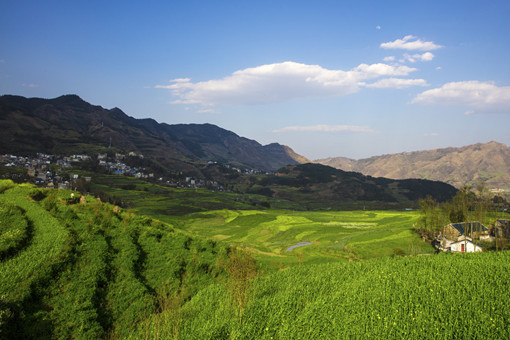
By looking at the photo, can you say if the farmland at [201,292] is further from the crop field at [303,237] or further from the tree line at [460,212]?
the tree line at [460,212]

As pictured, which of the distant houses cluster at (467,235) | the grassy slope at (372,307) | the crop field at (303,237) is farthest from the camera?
the distant houses cluster at (467,235)

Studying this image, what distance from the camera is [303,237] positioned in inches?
2879

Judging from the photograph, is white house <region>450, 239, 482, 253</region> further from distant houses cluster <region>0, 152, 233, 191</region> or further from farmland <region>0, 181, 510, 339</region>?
distant houses cluster <region>0, 152, 233, 191</region>

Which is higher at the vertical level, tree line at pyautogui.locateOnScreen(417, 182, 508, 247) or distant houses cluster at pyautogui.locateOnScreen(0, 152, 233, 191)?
distant houses cluster at pyautogui.locateOnScreen(0, 152, 233, 191)

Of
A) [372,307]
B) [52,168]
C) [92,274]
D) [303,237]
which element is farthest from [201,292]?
[52,168]

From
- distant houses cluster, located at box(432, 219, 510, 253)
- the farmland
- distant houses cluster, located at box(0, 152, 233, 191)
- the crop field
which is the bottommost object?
the crop field

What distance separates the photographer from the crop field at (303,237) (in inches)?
2012

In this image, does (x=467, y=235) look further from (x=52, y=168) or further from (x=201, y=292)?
(x=52, y=168)

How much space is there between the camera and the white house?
54.6 m

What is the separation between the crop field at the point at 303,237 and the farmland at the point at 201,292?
20174mm

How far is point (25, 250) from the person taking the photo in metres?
17.3

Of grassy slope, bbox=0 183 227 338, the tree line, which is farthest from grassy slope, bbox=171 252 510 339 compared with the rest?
the tree line

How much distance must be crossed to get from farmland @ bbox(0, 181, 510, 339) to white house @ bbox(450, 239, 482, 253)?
1658 inches

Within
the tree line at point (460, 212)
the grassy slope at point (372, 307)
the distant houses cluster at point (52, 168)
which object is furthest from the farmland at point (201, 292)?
the distant houses cluster at point (52, 168)
